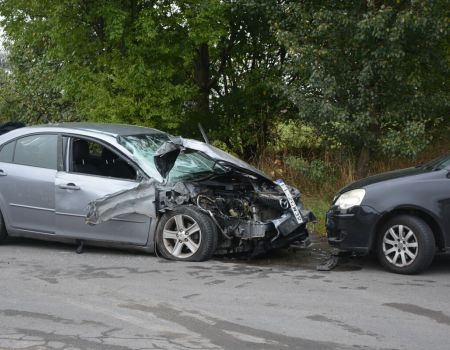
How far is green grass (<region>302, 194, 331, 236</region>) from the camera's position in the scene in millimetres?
10448

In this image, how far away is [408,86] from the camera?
11867 mm

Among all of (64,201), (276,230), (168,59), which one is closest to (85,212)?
(64,201)

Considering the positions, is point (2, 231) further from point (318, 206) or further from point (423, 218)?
Result: point (423, 218)

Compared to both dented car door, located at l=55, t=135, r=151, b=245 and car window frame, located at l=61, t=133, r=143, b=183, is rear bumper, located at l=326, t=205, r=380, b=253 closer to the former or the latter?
dented car door, located at l=55, t=135, r=151, b=245

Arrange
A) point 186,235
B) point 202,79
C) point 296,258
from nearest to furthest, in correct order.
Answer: point 186,235
point 296,258
point 202,79

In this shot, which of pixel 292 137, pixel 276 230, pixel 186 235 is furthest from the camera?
pixel 292 137

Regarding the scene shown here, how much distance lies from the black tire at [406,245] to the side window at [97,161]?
3.00 metres

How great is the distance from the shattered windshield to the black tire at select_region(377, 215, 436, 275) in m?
2.27

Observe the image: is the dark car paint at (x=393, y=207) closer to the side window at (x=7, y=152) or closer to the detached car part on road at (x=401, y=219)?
the detached car part on road at (x=401, y=219)

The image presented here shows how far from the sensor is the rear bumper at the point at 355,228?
776 centimetres

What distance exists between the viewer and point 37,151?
9039 millimetres

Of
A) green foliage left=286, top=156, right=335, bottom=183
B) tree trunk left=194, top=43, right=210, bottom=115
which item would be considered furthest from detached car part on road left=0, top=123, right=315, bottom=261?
tree trunk left=194, top=43, right=210, bottom=115

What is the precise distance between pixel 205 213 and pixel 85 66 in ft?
25.4

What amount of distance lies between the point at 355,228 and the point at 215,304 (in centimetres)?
207
